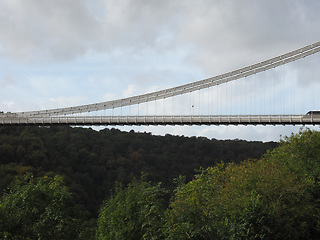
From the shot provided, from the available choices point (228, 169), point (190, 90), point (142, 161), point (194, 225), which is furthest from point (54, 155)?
point (194, 225)

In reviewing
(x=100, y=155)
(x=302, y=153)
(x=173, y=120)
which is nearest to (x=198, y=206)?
(x=302, y=153)

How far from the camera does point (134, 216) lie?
24.0 meters

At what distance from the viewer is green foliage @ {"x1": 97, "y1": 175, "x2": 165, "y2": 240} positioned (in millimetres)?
22583

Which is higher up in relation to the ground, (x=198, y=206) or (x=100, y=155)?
(x=198, y=206)

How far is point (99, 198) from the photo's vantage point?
76.6 meters

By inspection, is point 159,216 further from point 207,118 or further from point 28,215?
point 207,118

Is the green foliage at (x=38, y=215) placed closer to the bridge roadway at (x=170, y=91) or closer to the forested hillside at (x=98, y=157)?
the forested hillside at (x=98, y=157)

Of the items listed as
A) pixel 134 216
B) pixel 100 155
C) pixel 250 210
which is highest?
pixel 250 210

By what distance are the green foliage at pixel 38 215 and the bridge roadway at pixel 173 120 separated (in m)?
19.2

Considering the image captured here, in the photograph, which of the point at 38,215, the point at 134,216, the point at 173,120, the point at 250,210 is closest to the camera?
the point at 250,210

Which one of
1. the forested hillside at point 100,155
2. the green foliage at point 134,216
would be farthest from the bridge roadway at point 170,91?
the green foliage at point 134,216

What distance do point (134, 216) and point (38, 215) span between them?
5410mm

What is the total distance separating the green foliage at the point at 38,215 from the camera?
22.4 meters

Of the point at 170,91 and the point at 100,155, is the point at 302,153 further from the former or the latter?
the point at 100,155
